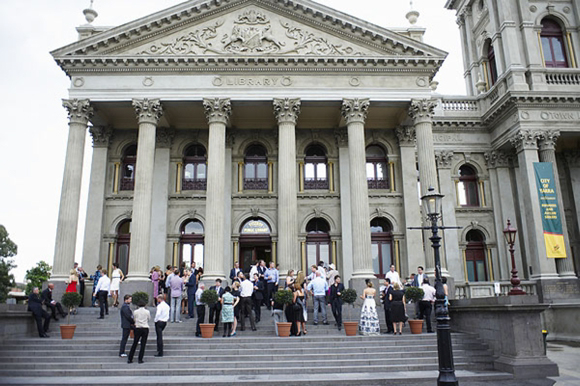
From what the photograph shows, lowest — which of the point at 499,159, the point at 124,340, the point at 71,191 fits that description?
the point at 124,340

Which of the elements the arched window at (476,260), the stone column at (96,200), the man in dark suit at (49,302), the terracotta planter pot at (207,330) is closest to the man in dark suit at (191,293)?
the terracotta planter pot at (207,330)

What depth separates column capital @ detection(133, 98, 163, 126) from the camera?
22672mm

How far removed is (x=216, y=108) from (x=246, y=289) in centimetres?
1038

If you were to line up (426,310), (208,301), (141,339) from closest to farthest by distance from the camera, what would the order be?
(141,339)
(208,301)
(426,310)

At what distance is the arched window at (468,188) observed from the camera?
30.4m

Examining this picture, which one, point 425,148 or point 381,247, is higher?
point 425,148

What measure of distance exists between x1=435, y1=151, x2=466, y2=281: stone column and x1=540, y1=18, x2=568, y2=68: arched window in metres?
9.28

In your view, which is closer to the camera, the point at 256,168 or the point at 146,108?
the point at 146,108

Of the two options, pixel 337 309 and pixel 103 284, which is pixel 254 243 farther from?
pixel 337 309

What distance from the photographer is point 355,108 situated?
2311 cm

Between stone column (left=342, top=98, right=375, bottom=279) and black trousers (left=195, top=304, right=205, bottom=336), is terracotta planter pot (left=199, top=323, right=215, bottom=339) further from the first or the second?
stone column (left=342, top=98, right=375, bottom=279)

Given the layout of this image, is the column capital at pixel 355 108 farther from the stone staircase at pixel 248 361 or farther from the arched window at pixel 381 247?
the stone staircase at pixel 248 361

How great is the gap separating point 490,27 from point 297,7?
55.2 ft

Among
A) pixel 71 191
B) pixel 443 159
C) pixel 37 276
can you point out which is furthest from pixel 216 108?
pixel 37 276
